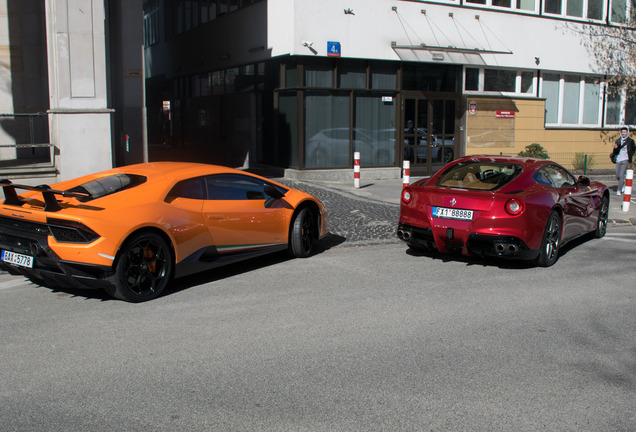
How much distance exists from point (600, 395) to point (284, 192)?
5165 millimetres

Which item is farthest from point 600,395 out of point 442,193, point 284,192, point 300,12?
point 300,12

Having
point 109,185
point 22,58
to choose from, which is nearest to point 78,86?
point 22,58

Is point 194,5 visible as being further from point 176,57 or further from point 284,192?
point 284,192

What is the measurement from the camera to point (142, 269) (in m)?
6.75

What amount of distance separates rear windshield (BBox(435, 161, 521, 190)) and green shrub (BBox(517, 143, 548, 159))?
497 inches

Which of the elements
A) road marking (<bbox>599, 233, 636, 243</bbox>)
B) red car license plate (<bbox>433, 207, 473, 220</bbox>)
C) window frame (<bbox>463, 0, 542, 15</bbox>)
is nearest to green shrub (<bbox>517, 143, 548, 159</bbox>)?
window frame (<bbox>463, 0, 542, 15</bbox>)

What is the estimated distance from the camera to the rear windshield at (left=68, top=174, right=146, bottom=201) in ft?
23.4

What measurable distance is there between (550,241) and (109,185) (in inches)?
222

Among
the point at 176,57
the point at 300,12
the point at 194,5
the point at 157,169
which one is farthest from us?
the point at 176,57

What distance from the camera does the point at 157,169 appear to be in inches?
307

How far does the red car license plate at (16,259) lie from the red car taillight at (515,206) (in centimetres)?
552

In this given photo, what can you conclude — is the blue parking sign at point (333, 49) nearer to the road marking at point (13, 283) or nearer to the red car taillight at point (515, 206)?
the red car taillight at point (515, 206)

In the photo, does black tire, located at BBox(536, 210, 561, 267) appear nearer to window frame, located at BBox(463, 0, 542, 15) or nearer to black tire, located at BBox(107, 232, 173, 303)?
black tire, located at BBox(107, 232, 173, 303)

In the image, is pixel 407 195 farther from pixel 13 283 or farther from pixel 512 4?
pixel 512 4
